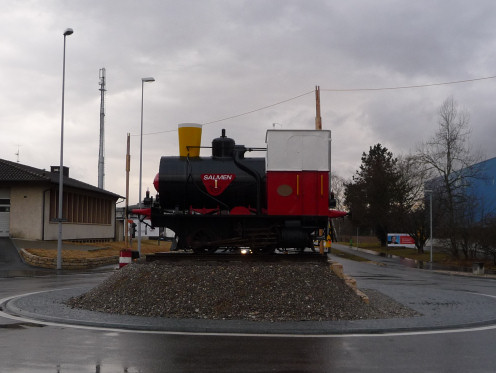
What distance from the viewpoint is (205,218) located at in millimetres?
13469

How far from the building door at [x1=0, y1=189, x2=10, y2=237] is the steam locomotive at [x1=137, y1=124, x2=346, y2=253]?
26028mm

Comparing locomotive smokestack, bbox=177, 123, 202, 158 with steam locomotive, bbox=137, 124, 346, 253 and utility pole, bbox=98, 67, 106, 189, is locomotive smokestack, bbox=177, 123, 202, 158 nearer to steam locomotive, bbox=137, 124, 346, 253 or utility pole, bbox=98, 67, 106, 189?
steam locomotive, bbox=137, 124, 346, 253

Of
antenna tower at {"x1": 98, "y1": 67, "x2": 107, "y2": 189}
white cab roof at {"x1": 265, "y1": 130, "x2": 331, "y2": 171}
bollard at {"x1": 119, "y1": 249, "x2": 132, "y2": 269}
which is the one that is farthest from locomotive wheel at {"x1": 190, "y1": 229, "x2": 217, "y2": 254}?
antenna tower at {"x1": 98, "y1": 67, "x2": 107, "y2": 189}

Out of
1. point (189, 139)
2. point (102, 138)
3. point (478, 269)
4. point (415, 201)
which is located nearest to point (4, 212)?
point (102, 138)

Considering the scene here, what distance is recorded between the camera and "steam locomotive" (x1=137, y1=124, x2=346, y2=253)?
43.4ft

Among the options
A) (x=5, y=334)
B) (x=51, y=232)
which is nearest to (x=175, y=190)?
(x=5, y=334)

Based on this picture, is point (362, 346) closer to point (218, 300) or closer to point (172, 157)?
point (218, 300)

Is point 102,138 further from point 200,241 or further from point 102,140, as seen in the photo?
point 200,241

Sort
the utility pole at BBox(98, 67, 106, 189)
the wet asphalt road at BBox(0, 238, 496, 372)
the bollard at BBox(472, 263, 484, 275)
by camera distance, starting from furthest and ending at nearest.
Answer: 1. the utility pole at BBox(98, 67, 106, 189)
2. the bollard at BBox(472, 263, 484, 275)
3. the wet asphalt road at BBox(0, 238, 496, 372)

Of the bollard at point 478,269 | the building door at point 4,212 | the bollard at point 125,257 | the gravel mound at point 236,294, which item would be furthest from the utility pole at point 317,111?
the building door at point 4,212

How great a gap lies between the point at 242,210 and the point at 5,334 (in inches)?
238

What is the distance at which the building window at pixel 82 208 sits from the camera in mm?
37719

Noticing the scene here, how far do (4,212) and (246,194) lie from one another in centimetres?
2793

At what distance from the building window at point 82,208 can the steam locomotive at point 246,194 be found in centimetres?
2466
